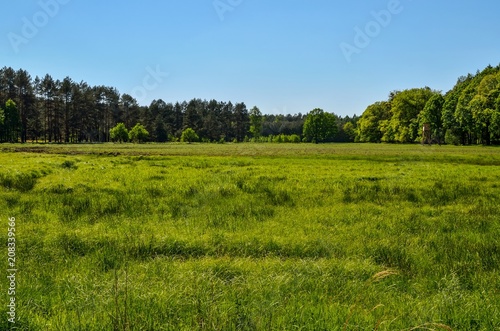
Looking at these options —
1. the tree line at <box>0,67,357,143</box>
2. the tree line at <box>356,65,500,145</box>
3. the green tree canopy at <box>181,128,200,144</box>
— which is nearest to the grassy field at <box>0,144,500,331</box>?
the tree line at <box>356,65,500,145</box>

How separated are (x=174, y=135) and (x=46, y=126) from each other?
52940 millimetres

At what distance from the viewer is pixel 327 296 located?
6.43 meters

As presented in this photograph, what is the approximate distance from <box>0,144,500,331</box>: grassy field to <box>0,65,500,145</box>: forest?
77.2 m

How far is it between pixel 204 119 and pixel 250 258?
15634 cm

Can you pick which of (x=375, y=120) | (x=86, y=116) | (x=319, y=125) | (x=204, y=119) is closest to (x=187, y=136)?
(x=204, y=119)

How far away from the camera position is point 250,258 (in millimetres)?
8664

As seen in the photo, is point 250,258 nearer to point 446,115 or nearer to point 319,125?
point 446,115

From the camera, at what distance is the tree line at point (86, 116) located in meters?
109

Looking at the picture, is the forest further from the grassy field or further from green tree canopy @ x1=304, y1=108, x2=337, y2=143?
the grassy field

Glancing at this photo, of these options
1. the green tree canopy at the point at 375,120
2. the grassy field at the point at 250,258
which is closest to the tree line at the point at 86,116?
the green tree canopy at the point at 375,120

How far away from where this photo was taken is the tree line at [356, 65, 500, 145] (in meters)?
79.9

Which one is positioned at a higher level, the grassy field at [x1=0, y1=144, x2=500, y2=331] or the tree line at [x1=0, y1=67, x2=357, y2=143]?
the tree line at [x1=0, y1=67, x2=357, y2=143]

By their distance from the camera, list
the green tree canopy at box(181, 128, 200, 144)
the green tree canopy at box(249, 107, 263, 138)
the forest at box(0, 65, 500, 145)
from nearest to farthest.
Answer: the forest at box(0, 65, 500, 145) < the green tree canopy at box(181, 128, 200, 144) < the green tree canopy at box(249, 107, 263, 138)

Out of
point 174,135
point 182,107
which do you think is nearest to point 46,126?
point 174,135
